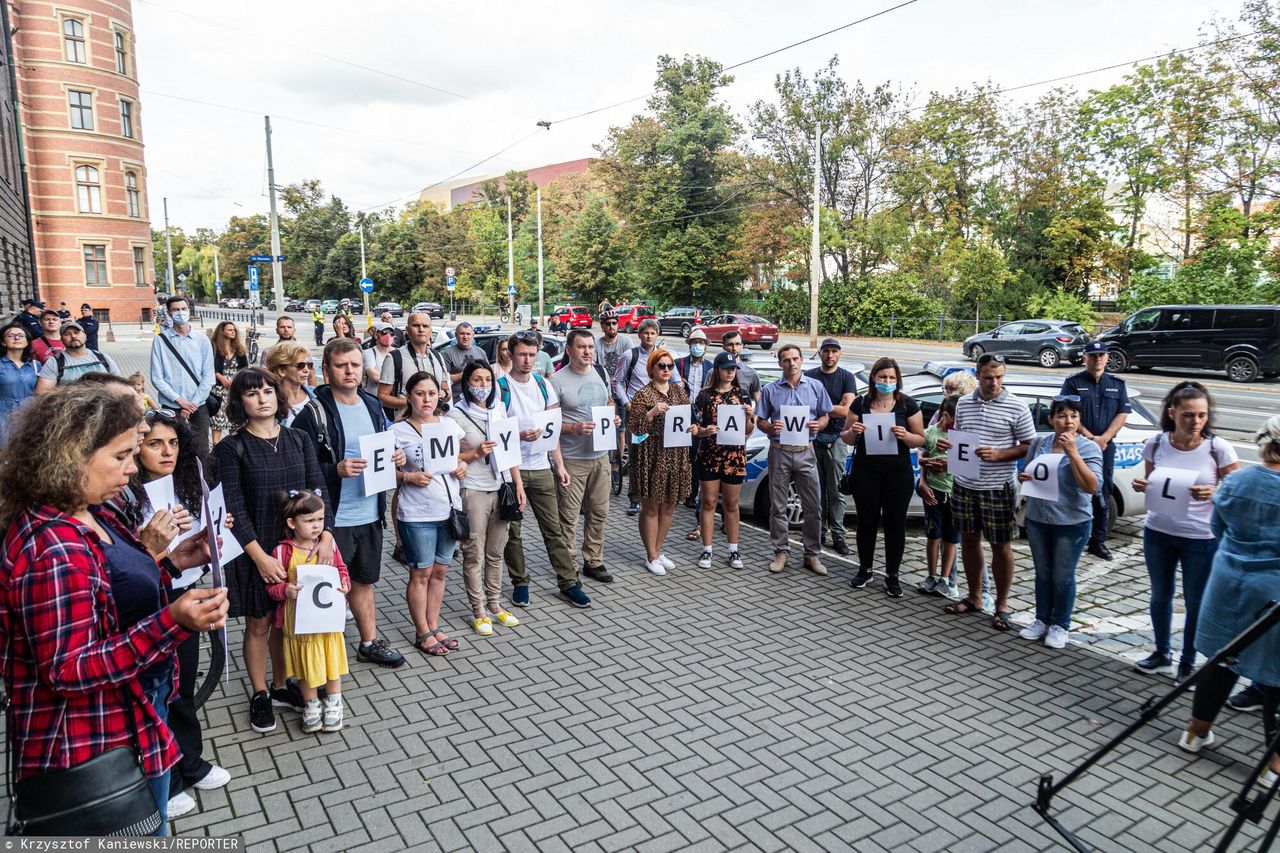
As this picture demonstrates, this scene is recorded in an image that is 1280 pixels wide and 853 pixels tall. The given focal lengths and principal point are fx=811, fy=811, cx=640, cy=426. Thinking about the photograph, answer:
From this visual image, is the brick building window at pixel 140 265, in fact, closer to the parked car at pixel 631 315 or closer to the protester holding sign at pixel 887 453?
the parked car at pixel 631 315

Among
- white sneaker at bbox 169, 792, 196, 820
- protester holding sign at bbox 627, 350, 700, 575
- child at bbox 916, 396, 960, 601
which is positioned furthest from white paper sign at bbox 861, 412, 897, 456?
white sneaker at bbox 169, 792, 196, 820

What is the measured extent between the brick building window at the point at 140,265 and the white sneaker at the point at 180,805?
56.5 metres

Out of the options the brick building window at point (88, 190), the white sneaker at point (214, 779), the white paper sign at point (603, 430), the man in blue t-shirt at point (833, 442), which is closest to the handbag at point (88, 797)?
the white sneaker at point (214, 779)

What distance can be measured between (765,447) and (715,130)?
44.3m

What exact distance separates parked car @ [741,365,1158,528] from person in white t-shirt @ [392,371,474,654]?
373 cm

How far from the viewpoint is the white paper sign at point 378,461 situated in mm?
5117

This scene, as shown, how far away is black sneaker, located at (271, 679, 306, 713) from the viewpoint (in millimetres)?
4852

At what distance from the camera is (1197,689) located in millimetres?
4500

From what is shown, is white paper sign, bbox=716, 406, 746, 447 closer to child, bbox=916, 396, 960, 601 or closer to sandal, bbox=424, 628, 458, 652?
child, bbox=916, 396, 960, 601

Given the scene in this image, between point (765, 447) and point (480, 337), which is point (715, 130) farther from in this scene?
point (765, 447)

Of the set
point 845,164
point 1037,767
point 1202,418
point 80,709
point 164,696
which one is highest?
point 845,164

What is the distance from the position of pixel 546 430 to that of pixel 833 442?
3.05m

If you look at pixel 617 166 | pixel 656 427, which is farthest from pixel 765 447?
pixel 617 166

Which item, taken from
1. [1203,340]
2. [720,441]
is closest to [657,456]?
[720,441]
